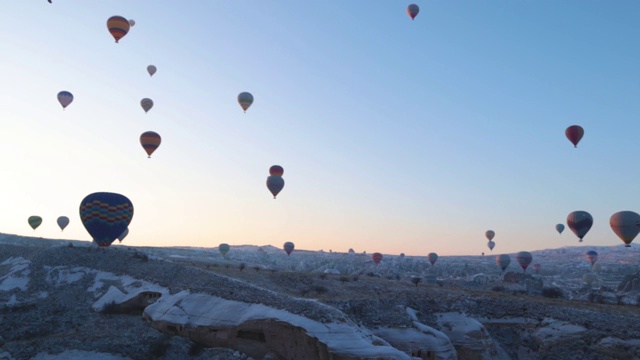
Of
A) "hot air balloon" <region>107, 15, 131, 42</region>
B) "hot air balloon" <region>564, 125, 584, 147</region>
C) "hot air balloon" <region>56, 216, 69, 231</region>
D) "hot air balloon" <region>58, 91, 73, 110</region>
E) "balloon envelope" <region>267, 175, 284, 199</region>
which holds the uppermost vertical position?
"hot air balloon" <region>107, 15, 131, 42</region>

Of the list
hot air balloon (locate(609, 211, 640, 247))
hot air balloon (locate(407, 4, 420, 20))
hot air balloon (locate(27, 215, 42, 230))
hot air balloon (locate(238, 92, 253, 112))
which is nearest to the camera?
hot air balloon (locate(609, 211, 640, 247))

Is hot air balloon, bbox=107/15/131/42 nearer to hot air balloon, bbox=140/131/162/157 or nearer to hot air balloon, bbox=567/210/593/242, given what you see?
hot air balloon, bbox=140/131/162/157

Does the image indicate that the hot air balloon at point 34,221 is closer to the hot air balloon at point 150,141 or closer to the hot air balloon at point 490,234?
the hot air balloon at point 150,141

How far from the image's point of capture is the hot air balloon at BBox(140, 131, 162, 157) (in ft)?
167

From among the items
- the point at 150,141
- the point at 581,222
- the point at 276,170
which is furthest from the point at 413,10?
the point at 150,141

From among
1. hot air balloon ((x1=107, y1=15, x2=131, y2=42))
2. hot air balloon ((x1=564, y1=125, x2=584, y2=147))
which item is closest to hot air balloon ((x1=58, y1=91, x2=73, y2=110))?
hot air balloon ((x1=107, y1=15, x2=131, y2=42))

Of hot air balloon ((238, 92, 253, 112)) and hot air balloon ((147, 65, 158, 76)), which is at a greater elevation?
hot air balloon ((147, 65, 158, 76))

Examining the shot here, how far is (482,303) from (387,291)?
728 centimetres

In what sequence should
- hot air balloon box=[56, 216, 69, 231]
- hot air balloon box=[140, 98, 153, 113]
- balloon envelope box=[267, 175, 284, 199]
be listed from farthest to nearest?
hot air balloon box=[56, 216, 69, 231] → hot air balloon box=[140, 98, 153, 113] → balloon envelope box=[267, 175, 284, 199]

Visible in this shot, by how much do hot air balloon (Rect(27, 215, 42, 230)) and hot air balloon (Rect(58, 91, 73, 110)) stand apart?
31823 mm

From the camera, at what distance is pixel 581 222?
2175 inches

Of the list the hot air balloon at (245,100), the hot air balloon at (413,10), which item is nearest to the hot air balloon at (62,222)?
the hot air balloon at (245,100)

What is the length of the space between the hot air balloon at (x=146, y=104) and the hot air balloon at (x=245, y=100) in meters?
11.2

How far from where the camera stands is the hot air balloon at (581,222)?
181 ft
